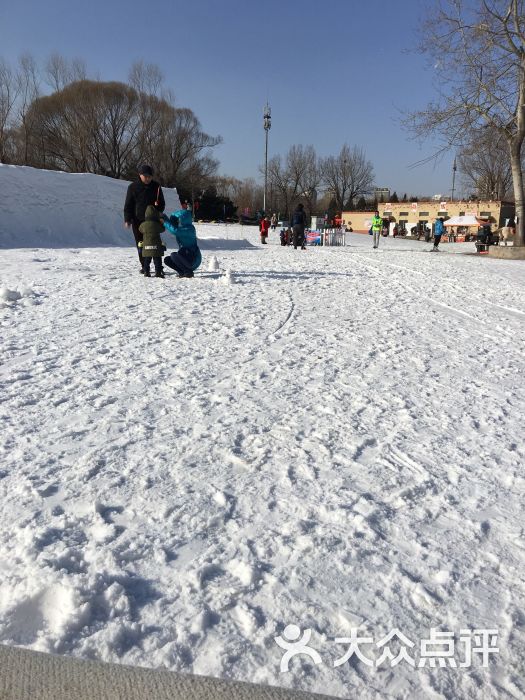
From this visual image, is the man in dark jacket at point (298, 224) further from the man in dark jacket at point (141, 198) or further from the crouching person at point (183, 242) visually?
the man in dark jacket at point (141, 198)

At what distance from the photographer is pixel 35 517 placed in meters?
2.12

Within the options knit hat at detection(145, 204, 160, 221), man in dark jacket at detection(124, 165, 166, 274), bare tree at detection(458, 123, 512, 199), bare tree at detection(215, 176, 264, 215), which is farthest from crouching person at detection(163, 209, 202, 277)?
bare tree at detection(215, 176, 264, 215)

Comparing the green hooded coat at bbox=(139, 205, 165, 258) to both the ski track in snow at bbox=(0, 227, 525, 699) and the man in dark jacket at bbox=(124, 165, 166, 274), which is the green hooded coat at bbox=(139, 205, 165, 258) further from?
the ski track in snow at bbox=(0, 227, 525, 699)

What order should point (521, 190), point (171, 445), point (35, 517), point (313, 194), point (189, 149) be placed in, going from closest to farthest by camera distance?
point (35, 517) < point (171, 445) < point (521, 190) < point (189, 149) < point (313, 194)

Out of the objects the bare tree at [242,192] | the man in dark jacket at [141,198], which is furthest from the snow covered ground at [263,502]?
the bare tree at [242,192]

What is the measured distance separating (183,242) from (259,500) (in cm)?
663

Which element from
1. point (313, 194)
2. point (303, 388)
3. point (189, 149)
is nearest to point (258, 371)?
point (303, 388)

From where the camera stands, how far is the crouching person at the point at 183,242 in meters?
8.08

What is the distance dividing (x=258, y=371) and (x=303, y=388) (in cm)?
51

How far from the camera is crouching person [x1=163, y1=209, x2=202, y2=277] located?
8.08m

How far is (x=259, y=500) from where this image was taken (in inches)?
91.0

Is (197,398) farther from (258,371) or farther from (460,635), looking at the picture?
(460,635)

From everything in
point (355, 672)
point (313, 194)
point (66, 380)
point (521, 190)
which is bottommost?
point (355, 672)

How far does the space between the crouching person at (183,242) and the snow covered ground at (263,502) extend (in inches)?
131
